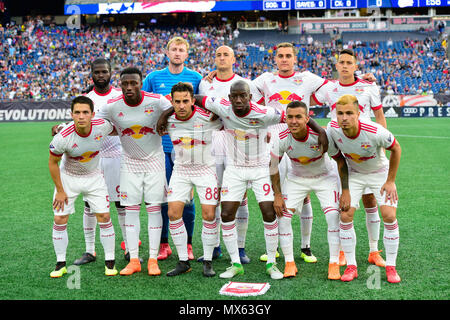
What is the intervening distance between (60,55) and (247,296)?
131ft

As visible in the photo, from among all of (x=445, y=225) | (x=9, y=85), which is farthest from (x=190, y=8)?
(x=445, y=225)

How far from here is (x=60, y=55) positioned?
40906 millimetres

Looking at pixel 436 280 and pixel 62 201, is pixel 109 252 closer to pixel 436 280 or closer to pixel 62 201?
pixel 62 201

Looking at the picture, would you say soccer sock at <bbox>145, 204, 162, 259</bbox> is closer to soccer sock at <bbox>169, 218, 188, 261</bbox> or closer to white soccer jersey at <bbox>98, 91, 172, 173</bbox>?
soccer sock at <bbox>169, 218, 188, 261</bbox>

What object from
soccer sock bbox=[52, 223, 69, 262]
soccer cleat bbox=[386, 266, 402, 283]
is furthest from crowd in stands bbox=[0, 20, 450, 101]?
soccer cleat bbox=[386, 266, 402, 283]

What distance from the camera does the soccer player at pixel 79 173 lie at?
540cm

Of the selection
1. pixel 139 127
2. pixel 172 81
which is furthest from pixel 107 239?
pixel 172 81

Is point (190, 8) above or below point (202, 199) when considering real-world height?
above

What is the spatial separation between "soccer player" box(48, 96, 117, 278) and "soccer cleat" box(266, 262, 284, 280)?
1.73 m

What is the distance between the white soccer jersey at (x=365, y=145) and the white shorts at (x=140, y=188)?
2.07 m

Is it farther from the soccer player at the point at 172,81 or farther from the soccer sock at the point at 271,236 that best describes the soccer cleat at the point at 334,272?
the soccer player at the point at 172,81

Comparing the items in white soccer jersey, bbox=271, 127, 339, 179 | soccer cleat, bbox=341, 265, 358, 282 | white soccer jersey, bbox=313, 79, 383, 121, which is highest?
white soccer jersey, bbox=313, 79, 383, 121

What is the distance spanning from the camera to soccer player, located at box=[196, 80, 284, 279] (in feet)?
17.9

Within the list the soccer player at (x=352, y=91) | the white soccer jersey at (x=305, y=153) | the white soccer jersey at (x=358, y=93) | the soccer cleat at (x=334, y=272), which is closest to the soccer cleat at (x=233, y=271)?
the soccer cleat at (x=334, y=272)
